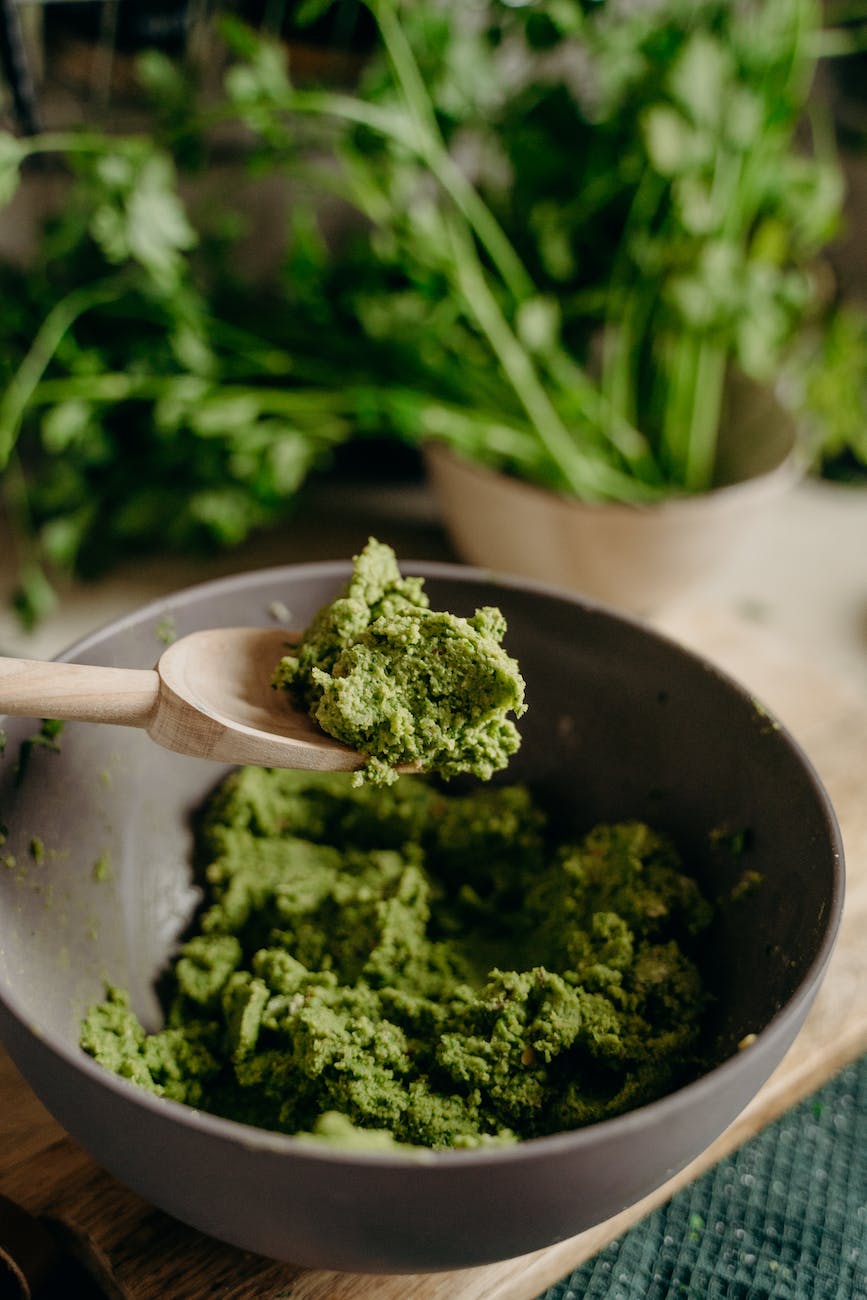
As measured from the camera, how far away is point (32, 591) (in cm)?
133

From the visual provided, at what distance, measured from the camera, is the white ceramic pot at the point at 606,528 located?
127 cm

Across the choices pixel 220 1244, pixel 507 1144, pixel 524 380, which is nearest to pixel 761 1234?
pixel 507 1144

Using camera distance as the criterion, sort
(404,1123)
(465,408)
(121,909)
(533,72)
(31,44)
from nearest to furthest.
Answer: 1. (404,1123)
2. (121,909)
3. (31,44)
4. (465,408)
5. (533,72)

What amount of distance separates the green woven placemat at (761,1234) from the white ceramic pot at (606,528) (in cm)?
66

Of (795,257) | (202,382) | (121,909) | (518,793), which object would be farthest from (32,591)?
(795,257)

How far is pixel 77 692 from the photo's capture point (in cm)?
69

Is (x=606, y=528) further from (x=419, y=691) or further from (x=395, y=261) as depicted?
(x=419, y=691)

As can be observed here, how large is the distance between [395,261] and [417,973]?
91 cm

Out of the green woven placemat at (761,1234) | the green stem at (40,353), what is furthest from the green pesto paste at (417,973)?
the green stem at (40,353)

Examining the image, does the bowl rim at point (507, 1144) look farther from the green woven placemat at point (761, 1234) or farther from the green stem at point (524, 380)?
the green stem at point (524, 380)

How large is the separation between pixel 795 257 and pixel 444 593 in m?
1.09

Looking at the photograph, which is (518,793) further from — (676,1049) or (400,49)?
(400,49)

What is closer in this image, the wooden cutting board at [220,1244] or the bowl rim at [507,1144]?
the bowl rim at [507,1144]

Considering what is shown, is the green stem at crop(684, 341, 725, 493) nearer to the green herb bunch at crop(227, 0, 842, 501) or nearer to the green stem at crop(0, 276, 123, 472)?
the green herb bunch at crop(227, 0, 842, 501)
